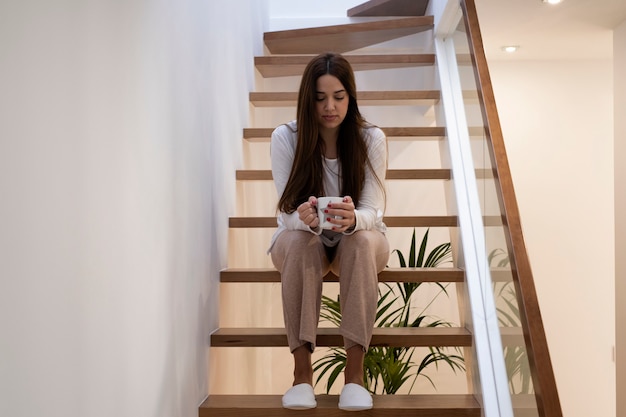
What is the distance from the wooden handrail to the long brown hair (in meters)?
0.43

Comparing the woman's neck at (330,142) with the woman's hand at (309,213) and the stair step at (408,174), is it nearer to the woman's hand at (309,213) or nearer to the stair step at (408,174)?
the woman's hand at (309,213)

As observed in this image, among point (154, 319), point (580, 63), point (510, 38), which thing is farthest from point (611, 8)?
point (154, 319)

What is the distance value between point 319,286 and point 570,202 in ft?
9.01

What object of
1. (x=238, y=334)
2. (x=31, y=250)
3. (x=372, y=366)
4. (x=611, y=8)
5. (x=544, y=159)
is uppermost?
(x=611, y=8)

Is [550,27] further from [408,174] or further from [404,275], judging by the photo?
[404,275]

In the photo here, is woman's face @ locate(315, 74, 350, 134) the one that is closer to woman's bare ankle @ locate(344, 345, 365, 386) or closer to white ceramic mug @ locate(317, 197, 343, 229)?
white ceramic mug @ locate(317, 197, 343, 229)

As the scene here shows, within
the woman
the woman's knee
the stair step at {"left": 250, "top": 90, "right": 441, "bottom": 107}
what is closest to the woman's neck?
the woman

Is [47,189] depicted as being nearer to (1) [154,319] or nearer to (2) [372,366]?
(1) [154,319]

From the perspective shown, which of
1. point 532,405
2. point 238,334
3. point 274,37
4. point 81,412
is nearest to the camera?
point 81,412

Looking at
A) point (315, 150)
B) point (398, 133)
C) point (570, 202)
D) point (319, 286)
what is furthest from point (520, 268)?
point (570, 202)

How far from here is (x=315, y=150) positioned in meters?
2.50

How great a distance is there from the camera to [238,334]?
2598 millimetres

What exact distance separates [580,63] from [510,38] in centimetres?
81

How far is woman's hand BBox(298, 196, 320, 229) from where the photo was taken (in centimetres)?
221
